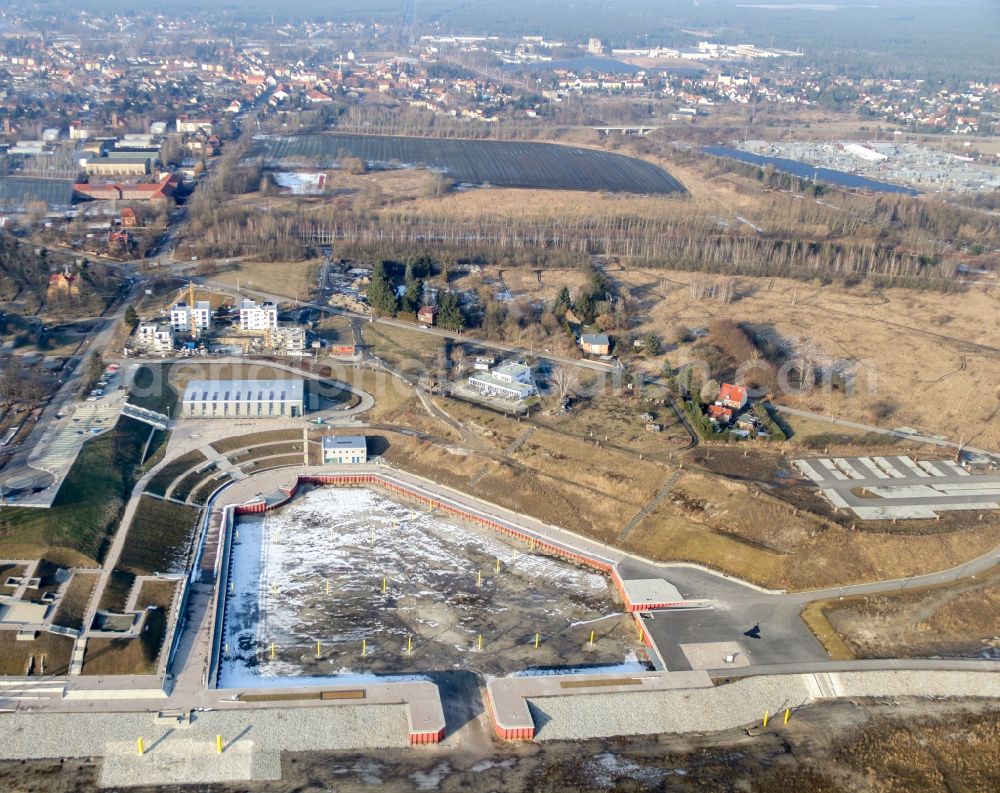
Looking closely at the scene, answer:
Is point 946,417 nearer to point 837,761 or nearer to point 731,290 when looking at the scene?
point 731,290

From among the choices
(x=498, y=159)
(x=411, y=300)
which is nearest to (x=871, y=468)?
(x=411, y=300)

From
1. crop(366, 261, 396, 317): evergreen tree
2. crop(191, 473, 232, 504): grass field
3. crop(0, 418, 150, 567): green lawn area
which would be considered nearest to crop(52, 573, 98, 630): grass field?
crop(0, 418, 150, 567): green lawn area

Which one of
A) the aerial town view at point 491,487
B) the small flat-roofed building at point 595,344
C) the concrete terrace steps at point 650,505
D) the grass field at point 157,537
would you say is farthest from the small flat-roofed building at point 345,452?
the small flat-roofed building at point 595,344

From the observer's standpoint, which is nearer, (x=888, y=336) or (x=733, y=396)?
(x=733, y=396)

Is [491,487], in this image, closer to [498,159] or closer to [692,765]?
[692,765]

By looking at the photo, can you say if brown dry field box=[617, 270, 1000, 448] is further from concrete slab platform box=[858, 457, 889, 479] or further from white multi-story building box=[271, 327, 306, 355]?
white multi-story building box=[271, 327, 306, 355]

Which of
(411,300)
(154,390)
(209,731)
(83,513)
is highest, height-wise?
→ (411,300)

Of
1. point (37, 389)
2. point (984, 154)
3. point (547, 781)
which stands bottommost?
point (547, 781)

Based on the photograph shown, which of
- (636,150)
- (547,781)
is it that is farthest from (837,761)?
(636,150)
